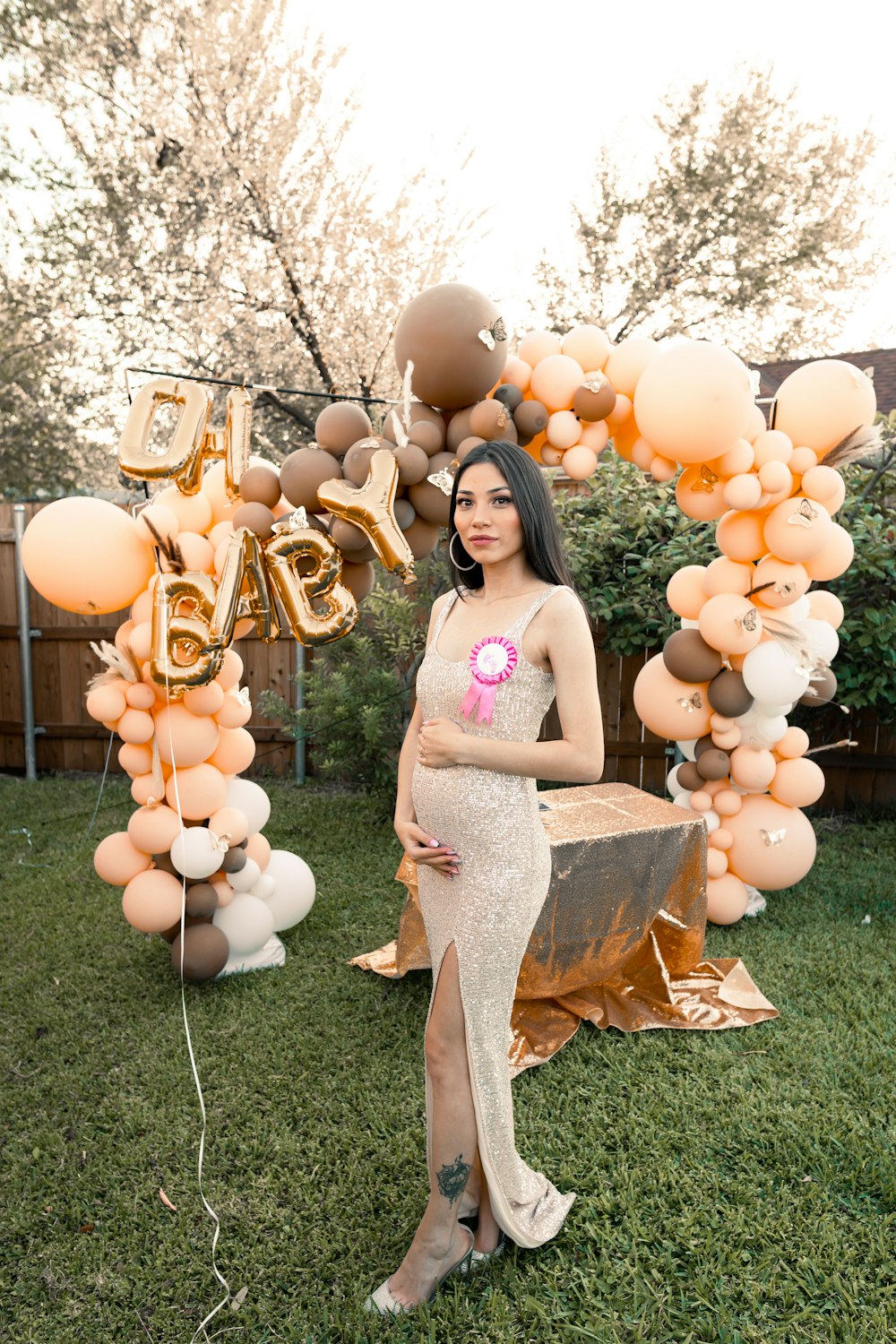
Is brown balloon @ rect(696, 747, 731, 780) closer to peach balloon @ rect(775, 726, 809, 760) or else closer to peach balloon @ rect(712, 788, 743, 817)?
peach balloon @ rect(712, 788, 743, 817)

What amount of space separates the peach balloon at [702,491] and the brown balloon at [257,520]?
5.73ft

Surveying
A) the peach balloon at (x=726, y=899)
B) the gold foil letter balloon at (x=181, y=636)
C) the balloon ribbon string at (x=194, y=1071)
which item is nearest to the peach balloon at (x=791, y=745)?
the peach balloon at (x=726, y=899)

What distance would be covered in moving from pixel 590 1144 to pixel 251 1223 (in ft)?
3.22

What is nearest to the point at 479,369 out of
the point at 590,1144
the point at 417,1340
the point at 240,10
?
the point at 590,1144

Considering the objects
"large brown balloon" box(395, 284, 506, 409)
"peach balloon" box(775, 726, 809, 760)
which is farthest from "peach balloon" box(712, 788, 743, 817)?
"large brown balloon" box(395, 284, 506, 409)

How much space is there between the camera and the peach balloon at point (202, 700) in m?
3.28

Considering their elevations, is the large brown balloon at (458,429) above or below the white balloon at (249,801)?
above

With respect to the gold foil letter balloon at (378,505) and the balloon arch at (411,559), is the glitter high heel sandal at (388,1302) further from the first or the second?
the gold foil letter balloon at (378,505)

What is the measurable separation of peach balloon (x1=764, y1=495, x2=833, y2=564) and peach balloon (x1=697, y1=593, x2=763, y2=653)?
0.28 meters

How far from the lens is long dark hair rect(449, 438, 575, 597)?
1886 millimetres

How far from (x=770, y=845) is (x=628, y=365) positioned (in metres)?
2.21

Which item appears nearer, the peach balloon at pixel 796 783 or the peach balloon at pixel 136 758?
the peach balloon at pixel 136 758

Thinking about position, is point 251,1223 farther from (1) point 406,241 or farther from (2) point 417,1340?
(1) point 406,241

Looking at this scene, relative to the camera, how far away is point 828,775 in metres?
5.93
